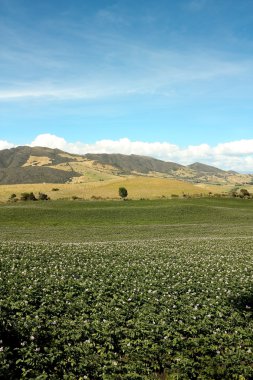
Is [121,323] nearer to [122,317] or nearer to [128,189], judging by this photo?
[122,317]

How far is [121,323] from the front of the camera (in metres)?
14.5

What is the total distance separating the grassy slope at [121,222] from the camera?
55341 millimetres

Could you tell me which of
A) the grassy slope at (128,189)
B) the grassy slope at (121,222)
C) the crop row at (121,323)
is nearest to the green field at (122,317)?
the crop row at (121,323)

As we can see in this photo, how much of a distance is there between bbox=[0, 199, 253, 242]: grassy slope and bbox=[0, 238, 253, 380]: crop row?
100 ft

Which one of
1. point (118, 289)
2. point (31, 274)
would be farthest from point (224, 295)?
point (31, 274)

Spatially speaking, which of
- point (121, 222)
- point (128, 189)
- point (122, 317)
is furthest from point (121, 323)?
point (128, 189)

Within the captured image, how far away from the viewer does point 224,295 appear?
18172 millimetres

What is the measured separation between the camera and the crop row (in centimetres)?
1186

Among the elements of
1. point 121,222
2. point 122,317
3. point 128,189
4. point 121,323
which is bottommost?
point 121,222

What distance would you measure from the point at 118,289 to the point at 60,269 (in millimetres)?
4847

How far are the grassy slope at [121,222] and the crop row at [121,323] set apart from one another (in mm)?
30491

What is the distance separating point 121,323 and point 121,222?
58.8m

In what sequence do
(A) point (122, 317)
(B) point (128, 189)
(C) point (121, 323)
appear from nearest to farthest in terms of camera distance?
1. (C) point (121, 323)
2. (A) point (122, 317)
3. (B) point (128, 189)

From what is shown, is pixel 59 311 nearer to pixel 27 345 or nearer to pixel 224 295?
pixel 27 345
